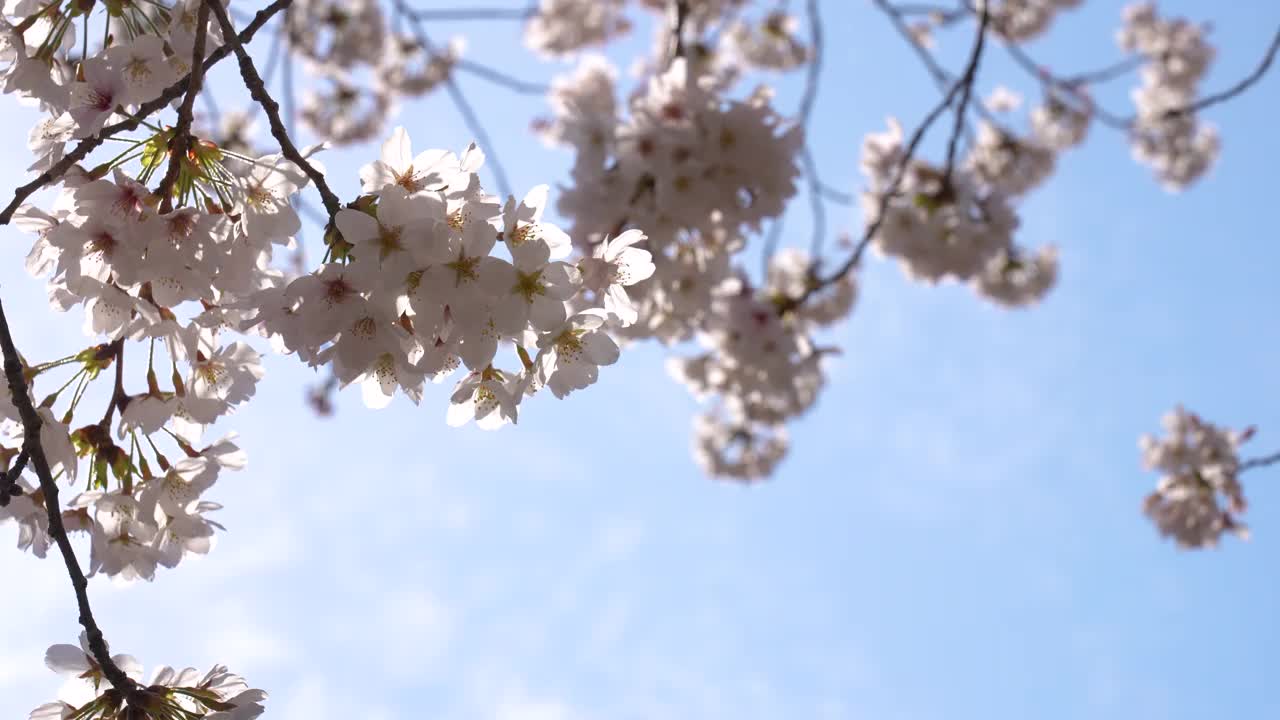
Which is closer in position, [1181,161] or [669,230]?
[669,230]

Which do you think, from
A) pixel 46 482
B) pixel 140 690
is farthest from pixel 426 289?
pixel 140 690

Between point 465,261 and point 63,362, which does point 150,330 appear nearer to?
point 63,362

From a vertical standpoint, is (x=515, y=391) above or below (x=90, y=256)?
above

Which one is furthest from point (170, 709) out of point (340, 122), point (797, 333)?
point (340, 122)

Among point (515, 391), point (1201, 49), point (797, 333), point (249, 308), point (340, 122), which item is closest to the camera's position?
point (249, 308)

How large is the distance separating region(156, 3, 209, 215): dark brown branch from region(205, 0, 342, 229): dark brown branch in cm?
4

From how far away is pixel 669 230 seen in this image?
375 cm

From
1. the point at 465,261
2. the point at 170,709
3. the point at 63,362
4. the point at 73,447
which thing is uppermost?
the point at 465,261

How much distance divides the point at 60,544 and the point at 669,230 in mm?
2692

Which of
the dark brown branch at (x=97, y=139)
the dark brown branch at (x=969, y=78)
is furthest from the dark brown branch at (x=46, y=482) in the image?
the dark brown branch at (x=969, y=78)

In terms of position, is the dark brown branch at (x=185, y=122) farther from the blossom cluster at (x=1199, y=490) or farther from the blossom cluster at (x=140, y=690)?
the blossom cluster at (x=1199, y=490)

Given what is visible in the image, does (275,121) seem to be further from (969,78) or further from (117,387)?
(969,78)

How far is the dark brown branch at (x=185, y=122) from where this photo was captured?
1479 millimetres

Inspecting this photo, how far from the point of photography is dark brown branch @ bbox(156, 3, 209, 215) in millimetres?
1479
